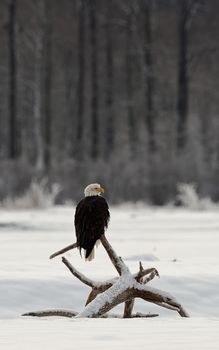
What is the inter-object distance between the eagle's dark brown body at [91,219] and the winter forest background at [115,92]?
18.8 m

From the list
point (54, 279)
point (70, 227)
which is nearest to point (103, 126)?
point (70, 227)

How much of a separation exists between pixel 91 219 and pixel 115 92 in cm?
3835

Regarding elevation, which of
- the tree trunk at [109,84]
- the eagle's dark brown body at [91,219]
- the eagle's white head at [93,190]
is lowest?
the eagle's dark brown body at [91,219]

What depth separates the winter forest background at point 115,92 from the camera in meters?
26.6

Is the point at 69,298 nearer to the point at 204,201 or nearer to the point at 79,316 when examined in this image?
the point at 79,316

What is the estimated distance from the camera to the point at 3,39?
39.7 metres

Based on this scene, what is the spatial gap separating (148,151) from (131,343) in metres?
25.0

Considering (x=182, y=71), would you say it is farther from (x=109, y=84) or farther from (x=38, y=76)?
(x=38, y=76)

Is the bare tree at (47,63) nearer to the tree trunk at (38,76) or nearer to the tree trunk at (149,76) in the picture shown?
the tree trunk at (38,76)

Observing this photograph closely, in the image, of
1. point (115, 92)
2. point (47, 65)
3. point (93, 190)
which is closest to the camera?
point (93, 190)

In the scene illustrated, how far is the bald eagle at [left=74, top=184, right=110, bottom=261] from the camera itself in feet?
22.3

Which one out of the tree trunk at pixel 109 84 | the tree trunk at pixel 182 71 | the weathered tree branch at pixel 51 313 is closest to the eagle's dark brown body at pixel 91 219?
the weathered tree branch at pixel 51 313

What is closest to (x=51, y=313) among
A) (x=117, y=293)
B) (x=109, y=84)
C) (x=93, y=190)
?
(x=117, y=293)

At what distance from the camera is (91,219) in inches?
268
